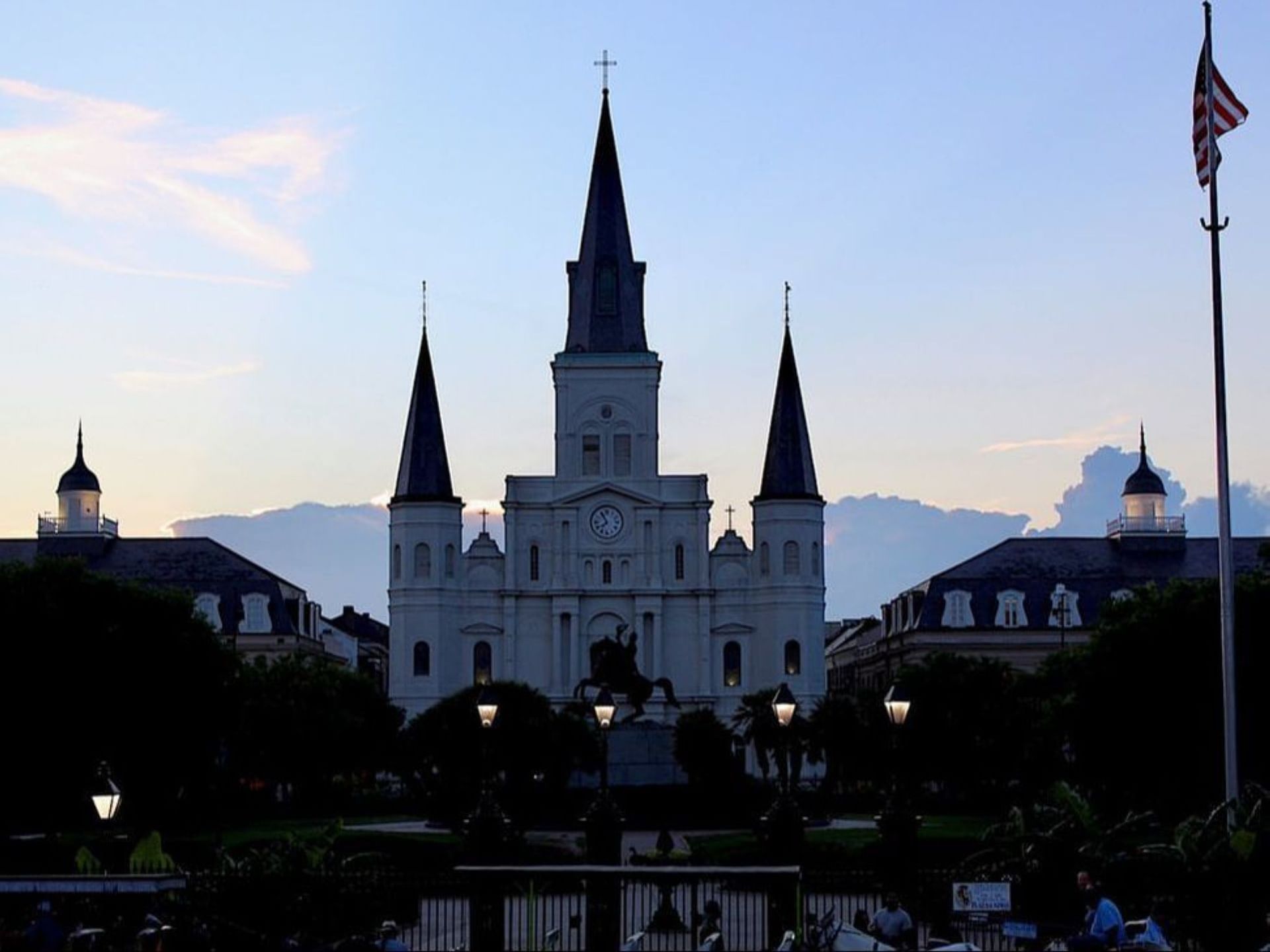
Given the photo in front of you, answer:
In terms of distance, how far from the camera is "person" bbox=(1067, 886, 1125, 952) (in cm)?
2453

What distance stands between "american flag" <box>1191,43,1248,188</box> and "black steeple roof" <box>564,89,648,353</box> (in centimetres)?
8988

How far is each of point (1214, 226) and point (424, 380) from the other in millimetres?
92235

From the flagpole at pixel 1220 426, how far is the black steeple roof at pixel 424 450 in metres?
89.7

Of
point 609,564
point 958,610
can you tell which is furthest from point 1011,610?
point 609,564

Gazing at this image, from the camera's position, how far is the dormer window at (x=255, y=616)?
12375 cm

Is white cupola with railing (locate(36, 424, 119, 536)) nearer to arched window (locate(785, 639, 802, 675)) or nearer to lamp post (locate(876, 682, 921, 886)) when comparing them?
arched window (locate(785, 639, 802, 675))

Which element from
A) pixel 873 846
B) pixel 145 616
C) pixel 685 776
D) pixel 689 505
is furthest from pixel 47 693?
pixel 689 505

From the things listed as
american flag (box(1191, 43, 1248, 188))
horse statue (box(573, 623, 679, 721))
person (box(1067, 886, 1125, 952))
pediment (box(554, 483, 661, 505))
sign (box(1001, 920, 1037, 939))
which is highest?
pediment (box(554, 483, 661, 505))

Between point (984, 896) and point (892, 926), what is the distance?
168 cm

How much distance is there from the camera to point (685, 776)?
334ft

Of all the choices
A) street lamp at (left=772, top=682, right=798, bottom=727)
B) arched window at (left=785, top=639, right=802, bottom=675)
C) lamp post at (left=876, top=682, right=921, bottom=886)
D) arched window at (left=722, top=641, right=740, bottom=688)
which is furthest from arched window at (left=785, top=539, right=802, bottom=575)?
lamp post at (left=876, top=682, right=921, bottom=886)

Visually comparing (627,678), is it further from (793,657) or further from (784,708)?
(784,708)

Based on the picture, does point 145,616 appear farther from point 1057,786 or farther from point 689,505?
point 689,505

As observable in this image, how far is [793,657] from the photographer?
120125mm
